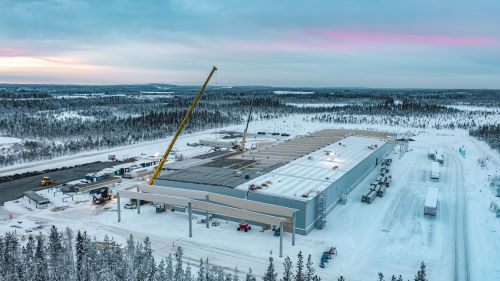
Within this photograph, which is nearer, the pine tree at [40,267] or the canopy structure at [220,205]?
the pine tree at [40,267]

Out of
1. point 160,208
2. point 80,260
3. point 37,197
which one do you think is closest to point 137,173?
point 37,197

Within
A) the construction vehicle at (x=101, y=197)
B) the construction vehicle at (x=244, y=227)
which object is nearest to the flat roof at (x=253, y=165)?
the construction vehicle at (x=244, y=227)

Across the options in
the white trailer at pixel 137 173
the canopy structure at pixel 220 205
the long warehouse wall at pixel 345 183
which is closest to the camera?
the canopy structure at pixel 220 205

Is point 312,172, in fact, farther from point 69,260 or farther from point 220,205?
point 69,260

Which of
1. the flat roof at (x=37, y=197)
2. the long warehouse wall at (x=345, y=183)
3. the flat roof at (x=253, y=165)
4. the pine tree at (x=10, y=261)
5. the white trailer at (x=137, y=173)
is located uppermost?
the flat roof at (x=253, y=165)

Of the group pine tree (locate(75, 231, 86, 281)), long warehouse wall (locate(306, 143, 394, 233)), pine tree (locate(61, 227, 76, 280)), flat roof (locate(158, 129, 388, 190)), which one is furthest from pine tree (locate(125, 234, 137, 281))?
long warehouse wall (locate(306, 143, 394, 233))

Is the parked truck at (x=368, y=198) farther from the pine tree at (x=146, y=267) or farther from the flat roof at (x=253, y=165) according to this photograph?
the pine tree at (x=146, y=267)

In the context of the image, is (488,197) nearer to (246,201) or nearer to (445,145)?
(246,201)

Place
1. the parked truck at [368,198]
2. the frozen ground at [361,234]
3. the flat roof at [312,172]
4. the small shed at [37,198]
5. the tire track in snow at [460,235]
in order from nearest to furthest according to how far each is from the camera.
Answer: the tire track in snow at [460,235]
the frozen ground at [361,234]
the flat roof at [312,172]
the small shed at [37,198]
the parked truck at [368,198]
